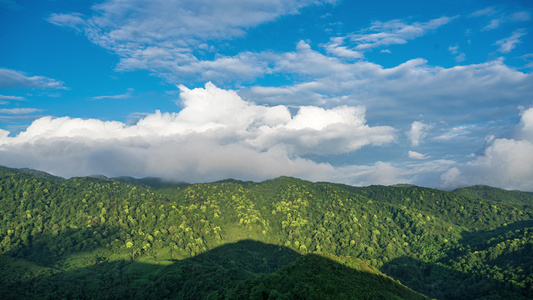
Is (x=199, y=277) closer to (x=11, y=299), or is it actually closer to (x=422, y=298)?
(x=11, y=299)

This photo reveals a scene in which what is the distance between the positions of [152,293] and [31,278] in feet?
225

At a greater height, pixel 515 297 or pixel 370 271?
pixel 370 271

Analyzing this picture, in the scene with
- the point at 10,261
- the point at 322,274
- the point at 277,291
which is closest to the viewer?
the point at 277,291

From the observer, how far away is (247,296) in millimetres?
123188

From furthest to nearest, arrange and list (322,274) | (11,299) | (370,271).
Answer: (11,299)
(370,271)
(322,274)

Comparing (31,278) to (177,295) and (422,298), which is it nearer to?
(177,295)

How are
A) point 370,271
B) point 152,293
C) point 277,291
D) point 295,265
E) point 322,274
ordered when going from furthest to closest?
point 152,293 → point 370,271 → point 295,265 → point 322,274 → point 277,291

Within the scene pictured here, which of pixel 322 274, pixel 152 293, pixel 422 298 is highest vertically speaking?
pixel 322 274

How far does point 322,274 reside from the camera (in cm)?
12988

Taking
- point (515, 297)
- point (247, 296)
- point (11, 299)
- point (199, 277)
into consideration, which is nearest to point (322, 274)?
point (247, 296)

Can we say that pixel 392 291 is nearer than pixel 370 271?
Yes

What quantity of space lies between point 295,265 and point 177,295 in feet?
245

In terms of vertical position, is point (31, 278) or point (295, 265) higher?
point (295, 265)

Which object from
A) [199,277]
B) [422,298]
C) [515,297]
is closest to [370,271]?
[422,298]
